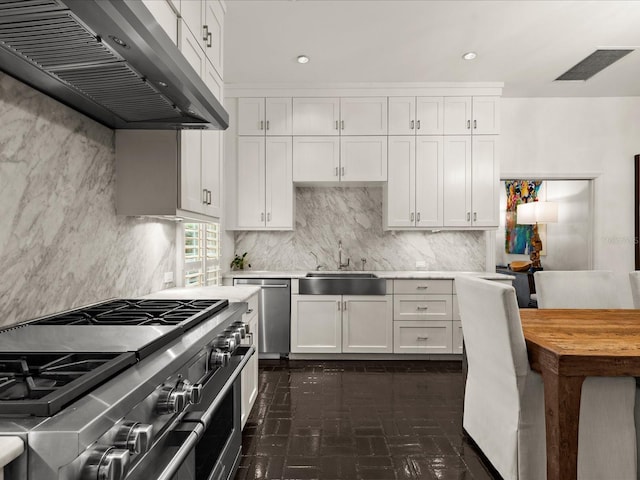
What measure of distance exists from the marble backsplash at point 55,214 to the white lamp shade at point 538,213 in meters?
6.35

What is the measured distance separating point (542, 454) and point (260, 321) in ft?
→ 9.27

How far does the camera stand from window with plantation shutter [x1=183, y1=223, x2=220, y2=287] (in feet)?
10.8

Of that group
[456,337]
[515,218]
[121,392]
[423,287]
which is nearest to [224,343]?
[121,392]

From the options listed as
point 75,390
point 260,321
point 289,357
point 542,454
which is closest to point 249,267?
point 260,321

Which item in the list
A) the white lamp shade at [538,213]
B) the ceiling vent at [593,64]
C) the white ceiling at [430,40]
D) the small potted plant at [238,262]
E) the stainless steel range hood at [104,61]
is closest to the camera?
the stainless steel range hood at [104,61]

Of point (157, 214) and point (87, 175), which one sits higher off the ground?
point (87, 175)

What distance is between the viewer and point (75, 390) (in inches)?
31.1

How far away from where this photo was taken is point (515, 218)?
755 centimetres

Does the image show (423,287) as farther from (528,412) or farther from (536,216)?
(536,216)

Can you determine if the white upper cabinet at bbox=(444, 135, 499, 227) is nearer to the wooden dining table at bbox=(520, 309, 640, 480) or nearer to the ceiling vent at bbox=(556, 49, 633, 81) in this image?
the ceiling vent at bbox=(556, 49, 633, 81)

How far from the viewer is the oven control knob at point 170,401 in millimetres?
1019

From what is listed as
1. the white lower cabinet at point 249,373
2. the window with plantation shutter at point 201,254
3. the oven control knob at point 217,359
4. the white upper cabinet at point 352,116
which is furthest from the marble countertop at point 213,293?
the white upper cabinet at point 352,116

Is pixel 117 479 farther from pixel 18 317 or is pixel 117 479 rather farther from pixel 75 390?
pixel 18 317

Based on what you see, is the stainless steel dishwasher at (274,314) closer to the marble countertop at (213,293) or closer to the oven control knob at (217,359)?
the marble countertop at (213,293)
